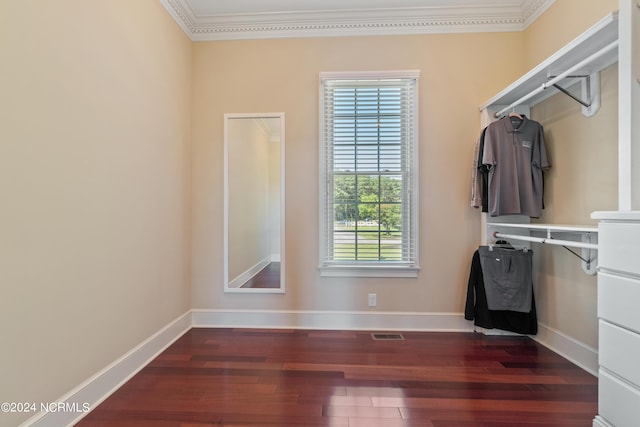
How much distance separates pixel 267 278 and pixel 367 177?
1336mm

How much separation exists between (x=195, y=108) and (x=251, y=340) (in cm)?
218

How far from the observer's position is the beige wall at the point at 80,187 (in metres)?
1.17

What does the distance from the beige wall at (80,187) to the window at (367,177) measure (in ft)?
4.48

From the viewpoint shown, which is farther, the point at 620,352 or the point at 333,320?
the point at 333,320

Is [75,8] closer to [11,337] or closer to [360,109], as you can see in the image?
[11,337]

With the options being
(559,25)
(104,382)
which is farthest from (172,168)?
(559,25)

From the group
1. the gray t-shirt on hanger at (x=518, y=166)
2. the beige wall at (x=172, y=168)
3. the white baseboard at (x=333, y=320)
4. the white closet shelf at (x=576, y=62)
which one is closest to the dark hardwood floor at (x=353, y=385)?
the white baseboard at (x=333, y=320)

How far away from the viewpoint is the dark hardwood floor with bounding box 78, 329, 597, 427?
58.4 inches

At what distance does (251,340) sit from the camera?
2.37 meters

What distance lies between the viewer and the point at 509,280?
231cm

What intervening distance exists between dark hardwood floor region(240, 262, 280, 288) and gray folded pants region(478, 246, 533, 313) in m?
1.81

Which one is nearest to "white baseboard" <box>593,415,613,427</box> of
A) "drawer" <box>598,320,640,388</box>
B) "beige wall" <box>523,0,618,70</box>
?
"drawer" <box>598,320,640,388</box>

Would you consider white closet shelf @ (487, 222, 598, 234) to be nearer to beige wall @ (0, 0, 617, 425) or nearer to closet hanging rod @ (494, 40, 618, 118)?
beige wall @ (0, 0, 617, 425)

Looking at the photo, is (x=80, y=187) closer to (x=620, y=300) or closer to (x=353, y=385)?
(x=353, y=385)
